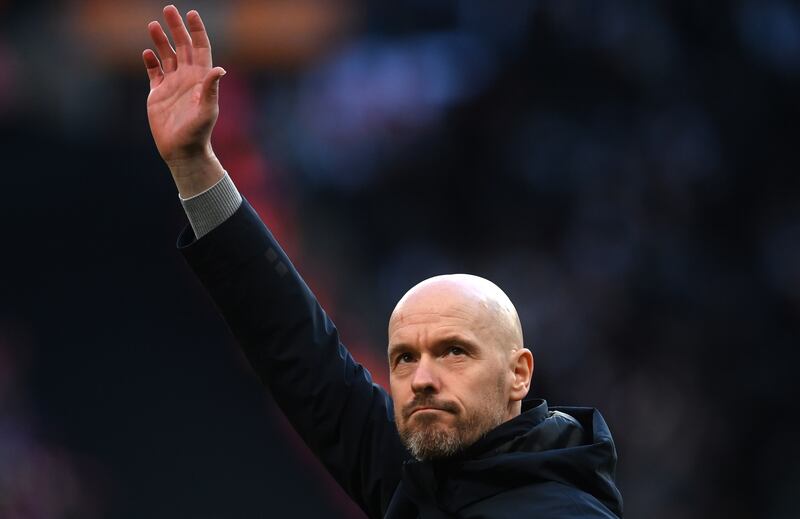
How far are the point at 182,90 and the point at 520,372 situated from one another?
106 cm

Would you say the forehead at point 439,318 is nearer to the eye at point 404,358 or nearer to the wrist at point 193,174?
the eye at point 404,358

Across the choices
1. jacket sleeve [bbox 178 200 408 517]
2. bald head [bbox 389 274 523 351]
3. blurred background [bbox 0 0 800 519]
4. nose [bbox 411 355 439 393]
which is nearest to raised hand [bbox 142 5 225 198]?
jacket sleeve [bbox 178 200 408 517]

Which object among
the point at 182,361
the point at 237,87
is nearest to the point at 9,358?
the point at 182,361

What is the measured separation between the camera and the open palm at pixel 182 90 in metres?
2.94

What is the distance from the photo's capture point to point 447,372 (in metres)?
2.77

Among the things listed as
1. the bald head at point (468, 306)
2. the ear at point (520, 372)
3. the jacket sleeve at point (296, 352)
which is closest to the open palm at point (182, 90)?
the jacket sleeve at point (296, 352)

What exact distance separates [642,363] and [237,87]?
3590 millimetres

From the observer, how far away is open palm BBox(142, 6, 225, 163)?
2.94 metres

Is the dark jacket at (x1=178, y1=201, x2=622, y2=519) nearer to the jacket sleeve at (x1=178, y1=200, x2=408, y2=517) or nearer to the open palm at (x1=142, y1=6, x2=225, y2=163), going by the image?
the jacket sleeve at (x1=178, y1=200, x2=408, y2=517)

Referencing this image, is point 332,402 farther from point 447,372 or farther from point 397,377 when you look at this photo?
point 447,372

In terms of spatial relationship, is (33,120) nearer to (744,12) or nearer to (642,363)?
→ (642,363)

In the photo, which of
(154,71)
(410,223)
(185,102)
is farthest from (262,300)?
(410,223)

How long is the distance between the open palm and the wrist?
0.04 feet

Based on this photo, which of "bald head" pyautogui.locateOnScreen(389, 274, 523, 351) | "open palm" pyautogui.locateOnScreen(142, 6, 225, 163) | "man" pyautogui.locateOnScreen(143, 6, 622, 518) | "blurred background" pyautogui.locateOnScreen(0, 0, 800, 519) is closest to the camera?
"man" pyautogui.locateOnScreen(143, 6, 622, 518)
